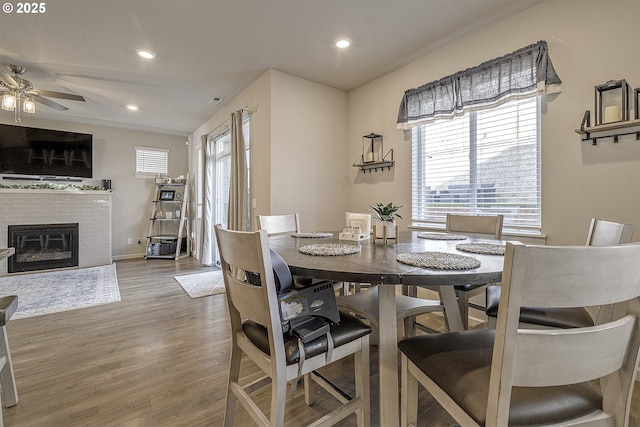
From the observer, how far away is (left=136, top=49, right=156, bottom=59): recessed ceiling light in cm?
277

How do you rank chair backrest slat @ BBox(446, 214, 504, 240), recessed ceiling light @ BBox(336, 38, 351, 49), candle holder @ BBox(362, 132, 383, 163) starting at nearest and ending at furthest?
chair backrest slat @ BBox(446, 214, 504, 240) → recessed ceiling light @ BBox(336, 38, 351, 49) → candle holder @ BBox(362, 132, 383, 163)

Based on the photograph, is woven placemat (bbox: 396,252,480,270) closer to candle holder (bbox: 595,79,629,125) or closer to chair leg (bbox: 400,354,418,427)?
chair leg (bbox: 400,354,418,427)

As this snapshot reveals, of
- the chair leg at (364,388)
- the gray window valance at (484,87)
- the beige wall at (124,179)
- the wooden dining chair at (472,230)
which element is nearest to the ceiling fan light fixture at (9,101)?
the beige wall at (124,179)

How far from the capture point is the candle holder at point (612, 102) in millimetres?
1734

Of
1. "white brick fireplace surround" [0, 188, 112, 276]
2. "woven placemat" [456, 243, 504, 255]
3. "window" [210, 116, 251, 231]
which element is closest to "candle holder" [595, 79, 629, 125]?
"woven placemat" [456, 243, 504, 255]

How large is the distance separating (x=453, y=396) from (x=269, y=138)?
285 cm

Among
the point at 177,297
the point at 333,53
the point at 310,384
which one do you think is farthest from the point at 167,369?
the point at 333,53

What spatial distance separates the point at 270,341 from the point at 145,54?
3178mm

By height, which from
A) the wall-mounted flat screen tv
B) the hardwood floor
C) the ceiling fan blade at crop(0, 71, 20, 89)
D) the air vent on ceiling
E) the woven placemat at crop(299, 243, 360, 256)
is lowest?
the hardwood floor

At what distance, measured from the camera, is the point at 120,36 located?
8.26 ft

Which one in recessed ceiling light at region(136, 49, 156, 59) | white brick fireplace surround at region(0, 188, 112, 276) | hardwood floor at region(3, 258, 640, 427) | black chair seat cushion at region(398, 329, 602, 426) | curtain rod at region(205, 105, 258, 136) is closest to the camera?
black chair seat cushion at region(398, 329, 602, 426)

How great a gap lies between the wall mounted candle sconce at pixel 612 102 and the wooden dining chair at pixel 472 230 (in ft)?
2.80

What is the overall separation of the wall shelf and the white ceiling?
3.46 ft

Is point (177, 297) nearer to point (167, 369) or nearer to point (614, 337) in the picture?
point (167, 369)
